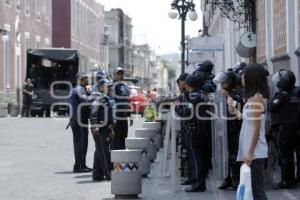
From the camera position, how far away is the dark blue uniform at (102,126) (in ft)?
45.7

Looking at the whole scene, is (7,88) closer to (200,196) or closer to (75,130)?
(75,130)

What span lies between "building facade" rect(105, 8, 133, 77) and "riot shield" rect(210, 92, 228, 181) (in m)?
94.9

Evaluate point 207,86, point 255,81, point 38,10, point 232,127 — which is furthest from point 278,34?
point 38,10

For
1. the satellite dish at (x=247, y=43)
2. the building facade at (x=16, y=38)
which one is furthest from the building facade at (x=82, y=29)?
the satellite dish at (x=247, y=43)

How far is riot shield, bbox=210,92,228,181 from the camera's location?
12.0m

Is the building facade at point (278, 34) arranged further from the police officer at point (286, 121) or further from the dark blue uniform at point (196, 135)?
the dark blue uniform at point (196, 135)

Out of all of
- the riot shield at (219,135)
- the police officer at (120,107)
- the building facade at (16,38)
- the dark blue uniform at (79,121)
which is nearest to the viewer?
the riot shield at (219,135)

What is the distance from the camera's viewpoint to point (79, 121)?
1559cm

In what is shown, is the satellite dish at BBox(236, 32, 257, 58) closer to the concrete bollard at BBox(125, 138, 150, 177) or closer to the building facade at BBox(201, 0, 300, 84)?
the building facade at BBox(201, 0, 300, 84)

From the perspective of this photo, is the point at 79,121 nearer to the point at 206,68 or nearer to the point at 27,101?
the point at 206,68

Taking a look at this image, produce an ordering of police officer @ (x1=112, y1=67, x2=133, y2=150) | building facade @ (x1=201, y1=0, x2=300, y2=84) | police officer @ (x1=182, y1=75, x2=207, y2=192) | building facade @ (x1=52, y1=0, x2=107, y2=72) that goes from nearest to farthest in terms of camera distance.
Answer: police officer @ (x1=182, y1=75, x2=207, y2=192)
police officer @ (x1=112, y1=67, x2=133, y2=150)
building facade @ (x1=201, y1=0, x2=300, y2=84)
building facade @ (x1=52, y1=0, x2=107, y2=72)

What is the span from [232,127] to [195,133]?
59cm

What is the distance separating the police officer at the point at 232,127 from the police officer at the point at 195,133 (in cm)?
42

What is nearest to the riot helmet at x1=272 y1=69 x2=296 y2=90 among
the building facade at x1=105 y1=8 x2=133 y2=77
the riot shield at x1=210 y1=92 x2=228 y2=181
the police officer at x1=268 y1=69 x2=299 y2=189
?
the police officer at x1=268 y1=69 x2=299 y2=189
